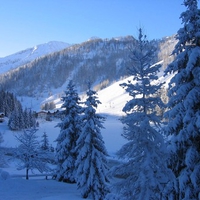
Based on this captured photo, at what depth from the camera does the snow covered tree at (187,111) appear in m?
10.8

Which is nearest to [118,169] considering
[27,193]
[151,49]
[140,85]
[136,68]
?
[140,85]

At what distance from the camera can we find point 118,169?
45.1 ft

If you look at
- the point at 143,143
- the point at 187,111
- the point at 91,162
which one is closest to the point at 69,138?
the point at 91,162

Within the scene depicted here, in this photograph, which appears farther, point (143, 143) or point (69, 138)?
point (69, 138)

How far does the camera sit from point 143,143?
1333 centimetres

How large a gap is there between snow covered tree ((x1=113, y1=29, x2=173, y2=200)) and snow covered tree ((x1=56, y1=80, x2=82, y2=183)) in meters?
13.0

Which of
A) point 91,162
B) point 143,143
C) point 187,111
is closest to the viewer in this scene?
point 187,111

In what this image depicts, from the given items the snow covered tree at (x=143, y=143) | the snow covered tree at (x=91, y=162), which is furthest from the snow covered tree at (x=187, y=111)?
the snow covered tree at (x=91, y=162)

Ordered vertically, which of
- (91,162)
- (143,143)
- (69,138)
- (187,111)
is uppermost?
(187,111)

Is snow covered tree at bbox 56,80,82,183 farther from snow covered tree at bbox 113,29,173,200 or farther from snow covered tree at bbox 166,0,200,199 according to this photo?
snow covered tree at bbox 166,0,200,199

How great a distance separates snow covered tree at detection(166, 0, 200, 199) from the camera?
1077 cm

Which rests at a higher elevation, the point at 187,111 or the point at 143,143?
the point at 187,111

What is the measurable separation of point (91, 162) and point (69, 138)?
5672mm

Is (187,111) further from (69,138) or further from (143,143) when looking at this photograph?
(69,138)
